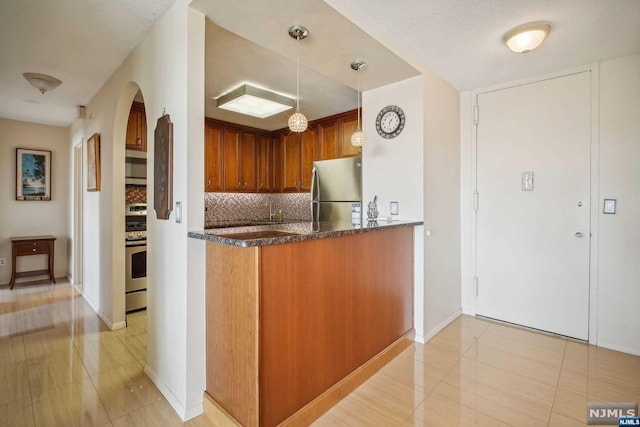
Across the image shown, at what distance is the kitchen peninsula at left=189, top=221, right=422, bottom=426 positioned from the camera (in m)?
1.53

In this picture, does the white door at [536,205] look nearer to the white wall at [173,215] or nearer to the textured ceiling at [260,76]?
the textured ceiling at [260,76]

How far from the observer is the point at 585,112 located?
2744 millimetres

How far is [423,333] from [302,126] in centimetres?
210

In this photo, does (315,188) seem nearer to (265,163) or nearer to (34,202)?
Answer: (265,163)

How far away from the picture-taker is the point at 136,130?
143 inches

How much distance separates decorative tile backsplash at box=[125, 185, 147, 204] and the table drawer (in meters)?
2.47

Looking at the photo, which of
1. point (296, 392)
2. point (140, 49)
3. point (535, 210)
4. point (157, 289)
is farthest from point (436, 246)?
point (140, 49)

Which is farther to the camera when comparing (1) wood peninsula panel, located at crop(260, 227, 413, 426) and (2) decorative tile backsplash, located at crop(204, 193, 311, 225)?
(2) decorative tile backsplash, located at crop(204, 193, 311, 225)

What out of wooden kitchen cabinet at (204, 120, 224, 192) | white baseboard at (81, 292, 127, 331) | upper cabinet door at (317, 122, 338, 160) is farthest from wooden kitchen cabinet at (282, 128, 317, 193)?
white baseboard at (81, 292, 127, 331)

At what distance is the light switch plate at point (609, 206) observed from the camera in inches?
103

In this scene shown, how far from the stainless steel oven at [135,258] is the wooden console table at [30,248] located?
2300mm

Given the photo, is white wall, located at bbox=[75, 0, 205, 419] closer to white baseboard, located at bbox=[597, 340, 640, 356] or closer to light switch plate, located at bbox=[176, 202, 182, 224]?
light switch plate, located at bbox=[176, 202, 182, 224]

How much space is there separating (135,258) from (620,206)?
187 inches

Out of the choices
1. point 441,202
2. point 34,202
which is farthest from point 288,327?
point 34,202
